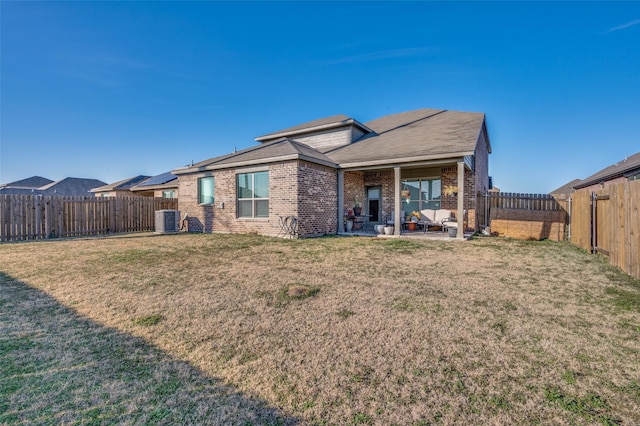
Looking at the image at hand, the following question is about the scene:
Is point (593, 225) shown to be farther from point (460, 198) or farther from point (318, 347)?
point (318, 347)

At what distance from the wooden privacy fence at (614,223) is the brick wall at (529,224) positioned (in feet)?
6.42

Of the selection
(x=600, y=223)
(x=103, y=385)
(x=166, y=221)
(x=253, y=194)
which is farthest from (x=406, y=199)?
(x=103, y=385)

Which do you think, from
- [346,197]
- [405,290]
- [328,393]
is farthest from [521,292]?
[346,197]

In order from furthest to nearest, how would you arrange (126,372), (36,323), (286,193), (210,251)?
(286,193) → (210,251) → (36,323) → (126,372)

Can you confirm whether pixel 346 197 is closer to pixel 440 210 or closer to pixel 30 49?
pixel 440 210

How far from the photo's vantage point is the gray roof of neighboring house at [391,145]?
10.3 meters

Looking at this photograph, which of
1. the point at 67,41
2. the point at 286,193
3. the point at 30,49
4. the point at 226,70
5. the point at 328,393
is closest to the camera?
the point at 328,393

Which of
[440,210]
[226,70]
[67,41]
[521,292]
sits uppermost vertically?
[226,70]

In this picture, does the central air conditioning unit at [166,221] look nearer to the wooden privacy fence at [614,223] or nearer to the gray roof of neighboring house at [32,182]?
the wooden privacy fence at [614,223]

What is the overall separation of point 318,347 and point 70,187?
1734 inches

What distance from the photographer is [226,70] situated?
57.7 ft

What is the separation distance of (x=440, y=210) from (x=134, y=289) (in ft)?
37.6

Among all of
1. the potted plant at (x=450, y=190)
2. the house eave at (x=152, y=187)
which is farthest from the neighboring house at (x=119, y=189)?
the potted plant at (x=450, y=190)

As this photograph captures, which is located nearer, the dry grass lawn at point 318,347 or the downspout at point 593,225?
the dry grass lawn at point 318,347
